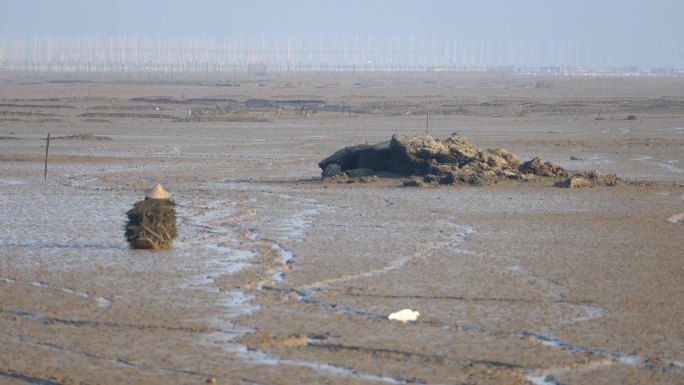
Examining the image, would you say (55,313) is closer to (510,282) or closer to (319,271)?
(319,271)

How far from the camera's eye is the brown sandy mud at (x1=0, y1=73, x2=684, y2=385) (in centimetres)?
813

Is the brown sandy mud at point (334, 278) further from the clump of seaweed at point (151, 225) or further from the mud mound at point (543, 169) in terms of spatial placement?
the mud mound at point (543, 169)

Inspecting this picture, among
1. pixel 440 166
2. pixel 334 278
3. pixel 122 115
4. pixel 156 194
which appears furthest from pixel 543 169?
pixel 122 115

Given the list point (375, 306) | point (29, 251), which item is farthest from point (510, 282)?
point (29, 251)

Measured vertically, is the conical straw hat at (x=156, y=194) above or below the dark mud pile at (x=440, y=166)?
above

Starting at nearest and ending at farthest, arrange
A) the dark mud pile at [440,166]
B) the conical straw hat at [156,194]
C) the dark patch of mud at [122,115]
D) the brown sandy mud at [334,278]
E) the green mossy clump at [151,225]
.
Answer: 1. the brown sandy mud at [334,278]
2. the green mossy clump at [151,225]
3. the conical straw hat at [156,194]
4. the dark mud pile at [440,166]
5. the dark patch of mud at [122,115]

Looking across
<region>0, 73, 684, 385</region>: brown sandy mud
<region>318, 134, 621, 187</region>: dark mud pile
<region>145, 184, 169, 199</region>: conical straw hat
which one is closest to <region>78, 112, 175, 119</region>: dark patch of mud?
<region>0, 73, 684, 385</region>: brown sandy mud

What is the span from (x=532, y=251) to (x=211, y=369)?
6.74 meters

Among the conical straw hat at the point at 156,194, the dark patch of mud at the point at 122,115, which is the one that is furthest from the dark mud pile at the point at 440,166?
the dark patch of mud at the point at 122,115

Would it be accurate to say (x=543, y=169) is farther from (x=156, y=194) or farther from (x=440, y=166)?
(x=156, y=194)

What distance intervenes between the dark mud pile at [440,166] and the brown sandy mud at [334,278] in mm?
403

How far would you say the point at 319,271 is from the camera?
12055mm

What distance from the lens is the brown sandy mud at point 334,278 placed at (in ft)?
26.7

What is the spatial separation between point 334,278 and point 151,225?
2.99m
